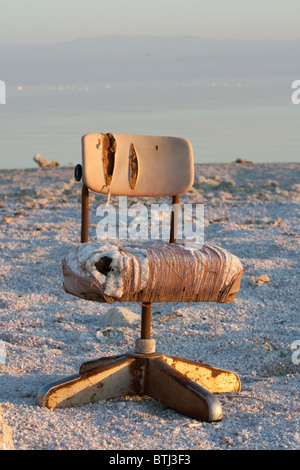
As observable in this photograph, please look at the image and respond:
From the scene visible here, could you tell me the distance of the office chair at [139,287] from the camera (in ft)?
8.95

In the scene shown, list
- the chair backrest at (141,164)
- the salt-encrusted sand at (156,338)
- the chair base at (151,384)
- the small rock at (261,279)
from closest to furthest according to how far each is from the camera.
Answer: the salt-encrusted sand at (156,338)
the chair base at (151,384)
the chair backrest at (141,164)
the small rock at (261,279)

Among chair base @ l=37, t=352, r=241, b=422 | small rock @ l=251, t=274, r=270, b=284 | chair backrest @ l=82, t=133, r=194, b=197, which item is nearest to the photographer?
chair base @ l=37, t=352, r=241, b=422

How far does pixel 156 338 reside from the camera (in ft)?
13.0

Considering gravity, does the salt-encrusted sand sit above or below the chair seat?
below

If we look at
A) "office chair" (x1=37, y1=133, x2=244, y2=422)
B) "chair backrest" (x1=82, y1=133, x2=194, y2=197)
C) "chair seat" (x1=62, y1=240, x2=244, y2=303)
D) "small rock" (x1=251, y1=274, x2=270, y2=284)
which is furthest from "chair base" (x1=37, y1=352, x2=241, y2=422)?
"small rock" (x1=251, y1=274, x2=270, y2=284)

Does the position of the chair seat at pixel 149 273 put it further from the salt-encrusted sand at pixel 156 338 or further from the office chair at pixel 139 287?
the salt-encrusted sand at pixel 156 338

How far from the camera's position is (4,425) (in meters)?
2.23

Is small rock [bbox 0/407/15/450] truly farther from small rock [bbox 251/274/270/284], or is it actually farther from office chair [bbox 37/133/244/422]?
small rock [bbox 251/274/270/284]

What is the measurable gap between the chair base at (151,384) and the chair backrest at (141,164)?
0.80 meters

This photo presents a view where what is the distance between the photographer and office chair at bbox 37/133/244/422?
273 cm

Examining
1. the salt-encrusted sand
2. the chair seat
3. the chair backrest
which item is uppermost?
the chair backrest

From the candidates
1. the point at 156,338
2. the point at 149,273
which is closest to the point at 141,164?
the point at 149,273

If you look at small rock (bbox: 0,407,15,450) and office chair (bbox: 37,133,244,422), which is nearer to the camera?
small rock (bbox: 0,407,15,450)

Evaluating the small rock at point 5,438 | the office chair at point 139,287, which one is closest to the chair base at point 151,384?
the office chair at point 139,287
